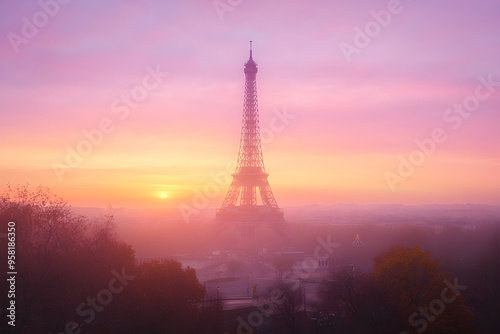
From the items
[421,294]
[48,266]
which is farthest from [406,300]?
[48,266]

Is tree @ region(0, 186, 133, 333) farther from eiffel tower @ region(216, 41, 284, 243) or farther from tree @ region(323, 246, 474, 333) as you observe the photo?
eiffel tower @ region(216, 41, 284, 243)

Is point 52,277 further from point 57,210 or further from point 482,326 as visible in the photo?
point 482,326

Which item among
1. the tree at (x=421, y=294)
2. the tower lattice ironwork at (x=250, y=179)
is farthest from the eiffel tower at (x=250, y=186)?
the tree at (x=421, y=294)

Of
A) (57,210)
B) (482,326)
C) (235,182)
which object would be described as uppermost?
(235,182)

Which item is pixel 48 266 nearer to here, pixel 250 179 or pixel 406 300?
pixel 406 300

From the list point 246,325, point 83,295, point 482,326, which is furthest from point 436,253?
point 83,295

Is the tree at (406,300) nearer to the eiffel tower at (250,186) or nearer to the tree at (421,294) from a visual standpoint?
the tree at (421,294)

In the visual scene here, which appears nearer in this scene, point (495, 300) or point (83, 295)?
point (83, 295)
